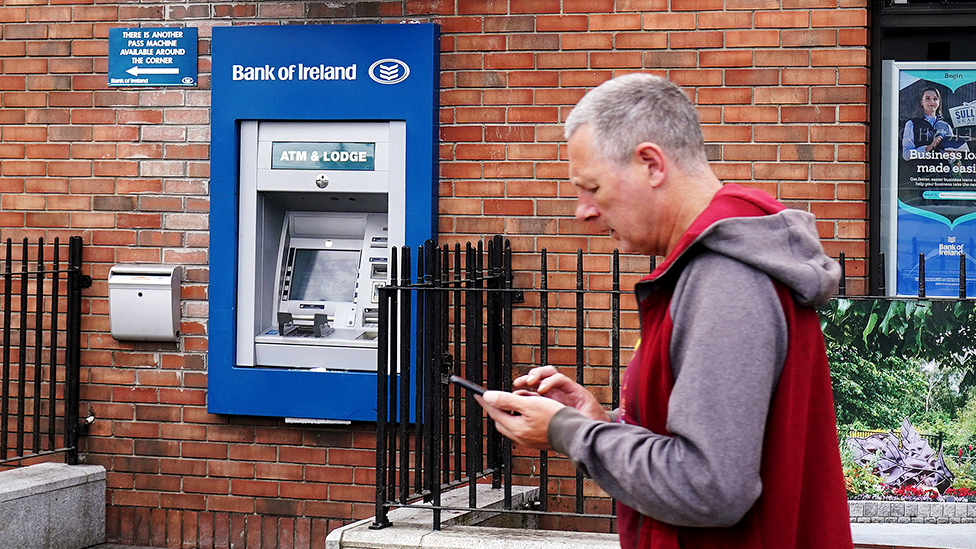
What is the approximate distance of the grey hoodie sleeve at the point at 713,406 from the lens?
63.4 inches

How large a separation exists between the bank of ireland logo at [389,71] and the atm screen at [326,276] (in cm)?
92

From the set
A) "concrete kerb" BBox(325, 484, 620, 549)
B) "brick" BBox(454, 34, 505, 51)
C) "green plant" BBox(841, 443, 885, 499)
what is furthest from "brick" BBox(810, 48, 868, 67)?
"concrete kerb" BBox(325, 484, 620, 549)

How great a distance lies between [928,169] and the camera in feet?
18.7

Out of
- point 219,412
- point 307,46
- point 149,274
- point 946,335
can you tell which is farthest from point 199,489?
point 946,335

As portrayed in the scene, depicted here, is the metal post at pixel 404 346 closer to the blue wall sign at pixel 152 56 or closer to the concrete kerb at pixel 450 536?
the concrete kerb at pixel 450 536

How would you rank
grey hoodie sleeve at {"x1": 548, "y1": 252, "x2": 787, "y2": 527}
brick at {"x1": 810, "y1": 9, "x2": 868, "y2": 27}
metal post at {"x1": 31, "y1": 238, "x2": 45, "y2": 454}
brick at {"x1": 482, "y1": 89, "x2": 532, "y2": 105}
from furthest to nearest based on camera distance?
metal post at {"x1": 31, "y1": 238, "x2": 45, "y2": 454}, brick at {"x1": 482, "y1": 89, "x2": 532, "y2": 105}, brick at {"x1": 810, "y1": 9, "x2": 868, "y2": 27}, grey hoodie sleeve at {"x1": 548, "y1": 252, "x2": 787, "y2": 527}

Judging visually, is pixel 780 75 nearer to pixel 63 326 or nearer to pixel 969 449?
pixel 969 449

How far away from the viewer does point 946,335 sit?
15.3 feet

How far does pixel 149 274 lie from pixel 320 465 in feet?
4.54

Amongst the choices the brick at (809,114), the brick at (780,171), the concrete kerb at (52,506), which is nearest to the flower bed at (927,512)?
the brick at (780,171)

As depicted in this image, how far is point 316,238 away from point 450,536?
81.2 inches

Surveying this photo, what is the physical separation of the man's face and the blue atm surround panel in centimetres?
375

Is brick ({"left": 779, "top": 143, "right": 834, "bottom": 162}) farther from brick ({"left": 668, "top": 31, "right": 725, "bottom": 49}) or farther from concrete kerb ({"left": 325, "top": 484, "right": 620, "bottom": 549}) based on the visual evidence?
concrete kerb ({"left": 325, "top": 484, "right": 620, "bottom": 549})

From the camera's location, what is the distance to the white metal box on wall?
19.5 ft
